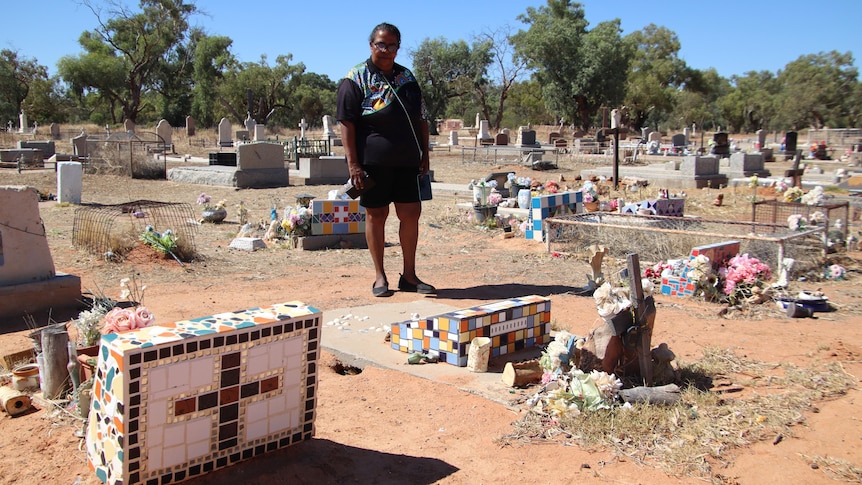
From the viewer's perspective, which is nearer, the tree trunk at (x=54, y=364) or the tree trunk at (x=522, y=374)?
the tree trunk at (x=54, y=364)

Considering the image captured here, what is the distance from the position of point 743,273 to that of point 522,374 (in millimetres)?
3867

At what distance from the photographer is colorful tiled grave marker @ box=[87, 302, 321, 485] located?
2.62m

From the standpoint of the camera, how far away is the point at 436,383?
427 centimetres

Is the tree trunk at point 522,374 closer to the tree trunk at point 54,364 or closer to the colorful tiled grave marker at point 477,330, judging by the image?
the colorful tiled grave marker at point 477,330

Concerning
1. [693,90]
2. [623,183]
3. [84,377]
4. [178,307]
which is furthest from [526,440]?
[693,90]

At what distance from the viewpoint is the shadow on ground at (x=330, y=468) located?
300 cm

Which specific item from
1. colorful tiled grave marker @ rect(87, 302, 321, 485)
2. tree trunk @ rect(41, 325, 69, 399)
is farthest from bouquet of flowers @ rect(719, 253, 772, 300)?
tree trunk @ rect(41, 325, 69, 399)

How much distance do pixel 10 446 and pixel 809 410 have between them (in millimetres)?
4180

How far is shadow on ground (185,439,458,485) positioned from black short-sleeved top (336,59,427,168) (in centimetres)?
322

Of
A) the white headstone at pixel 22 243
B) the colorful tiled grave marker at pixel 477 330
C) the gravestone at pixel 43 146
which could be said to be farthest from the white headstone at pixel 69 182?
the gravestone at pixel 43 146

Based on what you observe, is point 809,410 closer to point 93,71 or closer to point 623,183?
point 623,183

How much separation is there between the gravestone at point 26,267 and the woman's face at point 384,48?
302 cm

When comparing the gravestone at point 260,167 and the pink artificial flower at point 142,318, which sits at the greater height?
the gravestone at point 260,167

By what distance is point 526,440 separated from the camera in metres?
3.54
